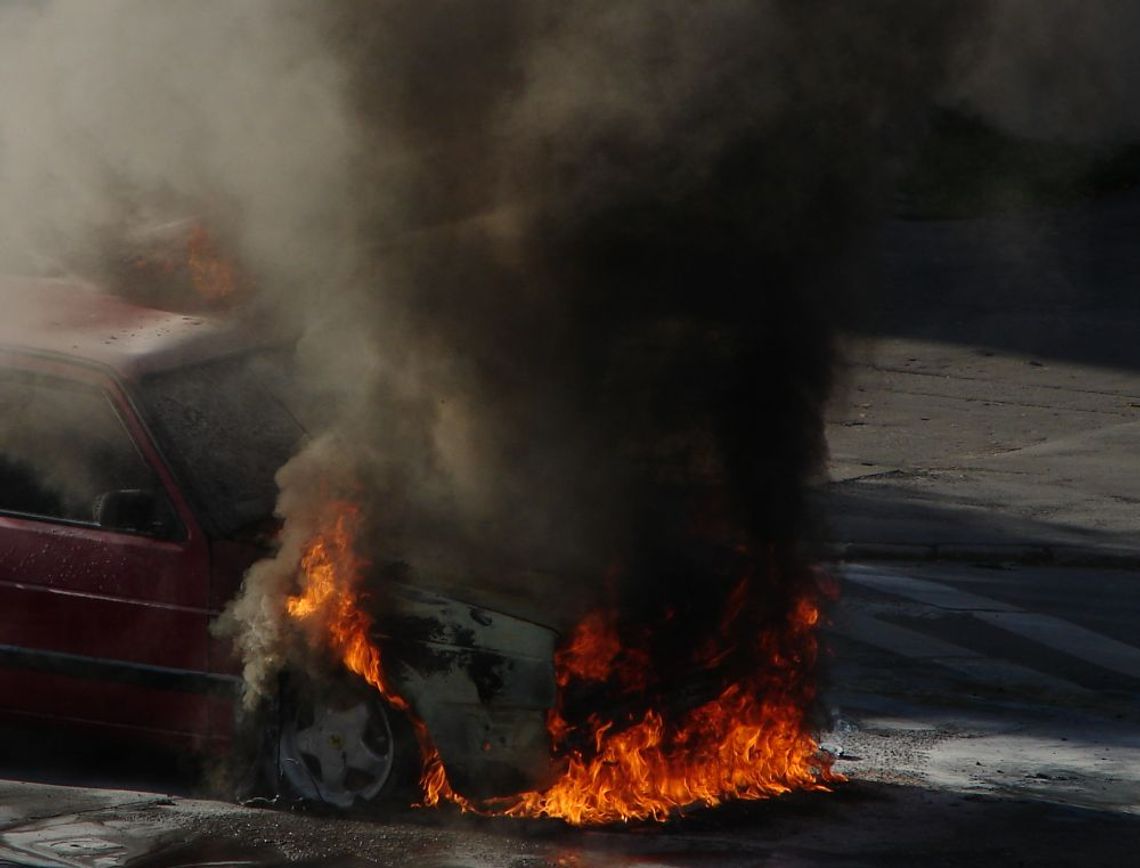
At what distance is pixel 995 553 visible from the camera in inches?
441

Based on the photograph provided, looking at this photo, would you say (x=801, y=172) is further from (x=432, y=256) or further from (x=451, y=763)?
(x=451, y=763)

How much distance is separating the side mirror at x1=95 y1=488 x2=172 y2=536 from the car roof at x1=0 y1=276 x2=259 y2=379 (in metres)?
0.45

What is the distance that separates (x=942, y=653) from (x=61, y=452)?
4.36m

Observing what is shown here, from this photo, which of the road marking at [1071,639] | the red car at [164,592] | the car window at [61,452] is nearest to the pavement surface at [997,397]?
the road marking at [1071,639]

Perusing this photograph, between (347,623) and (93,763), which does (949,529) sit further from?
(93,763)

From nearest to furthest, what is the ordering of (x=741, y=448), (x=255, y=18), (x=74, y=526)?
(x=74, y=526) → (x=741, y=448) → (x=255, y=18)

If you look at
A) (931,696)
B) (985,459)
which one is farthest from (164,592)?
(985,459)

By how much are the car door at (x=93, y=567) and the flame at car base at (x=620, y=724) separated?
0.45m

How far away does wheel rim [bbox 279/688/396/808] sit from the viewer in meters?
6.29

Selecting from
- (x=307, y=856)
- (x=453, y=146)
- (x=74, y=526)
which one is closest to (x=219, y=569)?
(x=74, y=526)

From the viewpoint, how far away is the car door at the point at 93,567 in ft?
20.9

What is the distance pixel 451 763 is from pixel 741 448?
5.25 feet

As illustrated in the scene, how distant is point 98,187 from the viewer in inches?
338

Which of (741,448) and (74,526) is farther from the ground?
(741,448)
